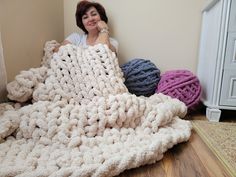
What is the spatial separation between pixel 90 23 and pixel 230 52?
70 cm

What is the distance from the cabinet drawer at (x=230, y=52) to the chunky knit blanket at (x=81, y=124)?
0.30m

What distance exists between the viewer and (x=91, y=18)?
3.93ft

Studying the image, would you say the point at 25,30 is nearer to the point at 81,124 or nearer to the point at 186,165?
the point at 81,124

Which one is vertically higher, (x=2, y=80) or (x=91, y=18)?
(x=91, y=18)

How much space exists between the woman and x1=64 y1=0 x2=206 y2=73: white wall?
104 mm

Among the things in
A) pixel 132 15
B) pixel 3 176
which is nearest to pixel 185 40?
pixel 132 15

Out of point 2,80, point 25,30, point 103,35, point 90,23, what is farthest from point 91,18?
point 2,80

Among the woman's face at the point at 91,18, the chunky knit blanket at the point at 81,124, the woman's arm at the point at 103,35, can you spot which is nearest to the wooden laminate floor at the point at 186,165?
the chunky knit blanket at the point at 81,124

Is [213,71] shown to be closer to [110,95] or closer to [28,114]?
[110,95]

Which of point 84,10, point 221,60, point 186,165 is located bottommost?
point 186,165

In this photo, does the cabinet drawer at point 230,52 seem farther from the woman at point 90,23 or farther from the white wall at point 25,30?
the white wall at point 25,30

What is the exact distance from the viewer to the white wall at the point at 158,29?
128cm

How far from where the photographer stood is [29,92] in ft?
2.49

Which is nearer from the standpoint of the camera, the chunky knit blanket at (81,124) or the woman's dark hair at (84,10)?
the chunky knit blanket at (81,124)
